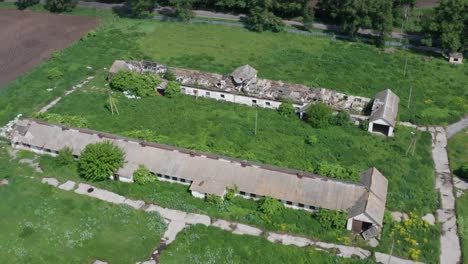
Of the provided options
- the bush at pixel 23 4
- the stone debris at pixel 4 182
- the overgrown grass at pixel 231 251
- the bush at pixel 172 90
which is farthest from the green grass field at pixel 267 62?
the overgrown grass at pixel 231 251

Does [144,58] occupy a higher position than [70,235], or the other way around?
[144,58]

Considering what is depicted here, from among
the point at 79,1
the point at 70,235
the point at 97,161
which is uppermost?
the point at 79,1

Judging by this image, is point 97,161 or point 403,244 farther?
point 97,161

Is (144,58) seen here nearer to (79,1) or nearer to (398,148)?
(79,1)

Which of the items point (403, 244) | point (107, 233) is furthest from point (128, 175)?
point (403, 244)

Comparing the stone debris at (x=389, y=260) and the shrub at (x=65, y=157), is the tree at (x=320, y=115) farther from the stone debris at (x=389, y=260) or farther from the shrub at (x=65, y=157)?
the shrub at (x=65, y=157)

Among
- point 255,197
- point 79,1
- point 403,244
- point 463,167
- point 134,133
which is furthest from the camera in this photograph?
point 79,1

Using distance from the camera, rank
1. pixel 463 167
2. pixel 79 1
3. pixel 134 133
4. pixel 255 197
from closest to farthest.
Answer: pixel 255 197 → pixel 463 167 → pixel 134 133 → pixel 79 1
